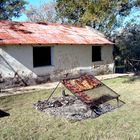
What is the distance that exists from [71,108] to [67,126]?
74.0 inches

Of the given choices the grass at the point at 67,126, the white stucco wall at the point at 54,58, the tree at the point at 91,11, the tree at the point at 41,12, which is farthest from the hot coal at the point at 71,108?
the tree at the point at 41,12

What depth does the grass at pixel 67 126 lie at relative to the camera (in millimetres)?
6973

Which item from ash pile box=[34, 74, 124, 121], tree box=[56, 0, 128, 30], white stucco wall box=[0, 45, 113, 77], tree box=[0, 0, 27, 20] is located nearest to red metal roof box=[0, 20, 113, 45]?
white stucco wall box=[0, 45, 113, 77]

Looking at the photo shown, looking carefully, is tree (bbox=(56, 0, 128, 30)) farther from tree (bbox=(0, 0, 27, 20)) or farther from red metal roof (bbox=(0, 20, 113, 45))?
tree (bbox=(0, 0, 27, 20))

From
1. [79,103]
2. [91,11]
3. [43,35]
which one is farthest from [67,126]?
[91,11]

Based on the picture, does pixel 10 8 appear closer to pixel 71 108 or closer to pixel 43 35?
pixel 43 35

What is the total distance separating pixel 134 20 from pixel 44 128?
2012 cm

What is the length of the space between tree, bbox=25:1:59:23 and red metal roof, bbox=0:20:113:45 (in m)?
18.0

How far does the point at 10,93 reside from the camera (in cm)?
1320

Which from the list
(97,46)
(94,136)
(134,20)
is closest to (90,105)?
(94,136)

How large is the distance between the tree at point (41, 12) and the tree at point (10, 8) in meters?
6.39

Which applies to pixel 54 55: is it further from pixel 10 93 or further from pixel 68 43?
pixel 10 93

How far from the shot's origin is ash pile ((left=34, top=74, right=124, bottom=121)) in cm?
899

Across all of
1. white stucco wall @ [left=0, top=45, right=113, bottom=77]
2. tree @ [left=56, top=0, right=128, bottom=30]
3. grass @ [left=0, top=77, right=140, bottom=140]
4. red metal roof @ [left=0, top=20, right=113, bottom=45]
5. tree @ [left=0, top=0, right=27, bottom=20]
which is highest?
tree @ [left=0, top=0, right=27, bottom=20]
